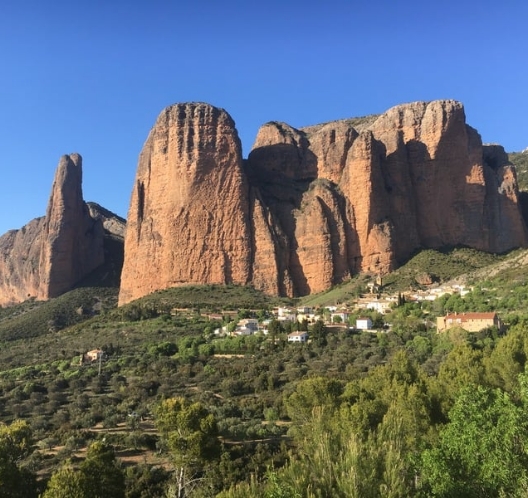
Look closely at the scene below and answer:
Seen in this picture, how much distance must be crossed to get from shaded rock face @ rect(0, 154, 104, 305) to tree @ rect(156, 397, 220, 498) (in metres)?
85.0

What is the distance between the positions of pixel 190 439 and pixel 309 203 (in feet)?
214

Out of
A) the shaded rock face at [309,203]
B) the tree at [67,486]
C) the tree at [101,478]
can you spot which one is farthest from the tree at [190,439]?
the shaded rock face at [309,203]

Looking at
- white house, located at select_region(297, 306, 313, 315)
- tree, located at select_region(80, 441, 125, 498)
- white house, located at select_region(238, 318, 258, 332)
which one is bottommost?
tree, located at select_region(80, 441, 125, 498)

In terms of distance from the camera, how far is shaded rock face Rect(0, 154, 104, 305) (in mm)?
102750

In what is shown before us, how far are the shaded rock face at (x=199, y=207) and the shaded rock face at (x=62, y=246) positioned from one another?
2312cm

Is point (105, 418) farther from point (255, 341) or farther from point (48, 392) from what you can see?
point (255, 341)

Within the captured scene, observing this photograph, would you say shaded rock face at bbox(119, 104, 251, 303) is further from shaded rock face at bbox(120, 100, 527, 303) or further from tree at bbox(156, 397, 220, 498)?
tree at bbox(156, 397, 220, 498)

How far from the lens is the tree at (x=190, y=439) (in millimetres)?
21922

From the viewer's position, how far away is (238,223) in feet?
277

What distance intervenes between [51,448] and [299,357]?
80.9 feet

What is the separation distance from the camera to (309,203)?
279 ft

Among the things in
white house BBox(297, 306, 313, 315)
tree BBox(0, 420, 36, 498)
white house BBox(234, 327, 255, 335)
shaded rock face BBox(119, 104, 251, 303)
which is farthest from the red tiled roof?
tree BBox(0, 420, 36, 498)

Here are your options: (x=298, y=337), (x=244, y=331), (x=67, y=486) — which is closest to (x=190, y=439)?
(x=67, y=486)

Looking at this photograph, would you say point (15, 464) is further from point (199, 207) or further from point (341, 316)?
point (199, 207)
